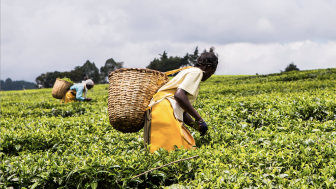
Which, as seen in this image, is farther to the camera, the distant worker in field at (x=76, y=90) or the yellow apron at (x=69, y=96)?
the yellow apron at (x=69, y=96)

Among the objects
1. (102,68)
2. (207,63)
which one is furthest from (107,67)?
(207,63)

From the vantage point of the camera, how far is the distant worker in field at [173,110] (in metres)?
2.89

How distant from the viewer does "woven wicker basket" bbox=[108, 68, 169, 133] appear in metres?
2.91

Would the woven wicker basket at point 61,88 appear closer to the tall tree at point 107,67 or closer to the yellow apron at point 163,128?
the yellow apron at point 163,128

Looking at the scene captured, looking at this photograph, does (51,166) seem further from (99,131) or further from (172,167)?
(99,131)

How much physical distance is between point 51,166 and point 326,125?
4187 millimetres

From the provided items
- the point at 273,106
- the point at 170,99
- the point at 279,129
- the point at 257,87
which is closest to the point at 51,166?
the point at 170,99

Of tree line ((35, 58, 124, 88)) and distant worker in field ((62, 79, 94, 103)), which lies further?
tree line ((35, 58, 124, 88))

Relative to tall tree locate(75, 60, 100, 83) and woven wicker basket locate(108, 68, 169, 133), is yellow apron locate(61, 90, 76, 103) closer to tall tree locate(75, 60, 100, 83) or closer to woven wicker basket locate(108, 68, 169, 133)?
woven wicker basket locate(108, 68, 169, 133)

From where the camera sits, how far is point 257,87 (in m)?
12.0

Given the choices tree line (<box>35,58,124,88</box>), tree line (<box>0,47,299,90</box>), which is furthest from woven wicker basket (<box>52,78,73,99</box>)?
tree line (<box>35,58,124,88</box>)

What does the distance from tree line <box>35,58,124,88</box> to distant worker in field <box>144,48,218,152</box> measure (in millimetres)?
73961

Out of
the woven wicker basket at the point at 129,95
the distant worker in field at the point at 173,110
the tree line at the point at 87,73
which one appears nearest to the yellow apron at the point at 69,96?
the woven wicker basket at the point at 129,95

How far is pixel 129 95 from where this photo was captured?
2.90 metres
